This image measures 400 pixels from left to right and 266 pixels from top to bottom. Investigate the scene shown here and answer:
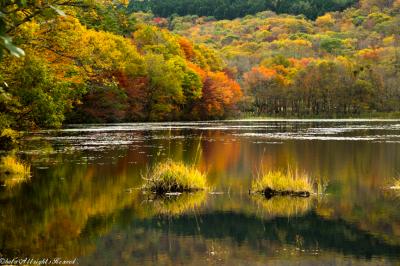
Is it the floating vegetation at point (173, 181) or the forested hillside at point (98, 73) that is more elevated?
the forested hillside at point (98, 73)

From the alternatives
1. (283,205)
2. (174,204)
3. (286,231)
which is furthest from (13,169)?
(286,231)

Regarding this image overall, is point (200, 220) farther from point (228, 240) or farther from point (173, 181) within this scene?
point (173, 181)

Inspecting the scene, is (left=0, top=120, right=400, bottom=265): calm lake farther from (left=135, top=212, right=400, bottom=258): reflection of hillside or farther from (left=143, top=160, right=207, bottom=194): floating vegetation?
(left=143, top=160, right=207, bottom=194): floating vegetation

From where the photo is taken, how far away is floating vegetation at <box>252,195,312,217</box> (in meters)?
18.1

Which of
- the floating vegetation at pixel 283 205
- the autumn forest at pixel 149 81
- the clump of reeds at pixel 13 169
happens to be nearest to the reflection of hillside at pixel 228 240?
the floating vegetation at pixel 283 205

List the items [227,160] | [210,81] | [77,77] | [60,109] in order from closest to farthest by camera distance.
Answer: [60,109] → [227,160] → [77,77] → [210,81]

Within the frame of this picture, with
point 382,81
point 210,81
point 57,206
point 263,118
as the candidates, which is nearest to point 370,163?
point 57,206

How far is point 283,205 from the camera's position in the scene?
1945cm

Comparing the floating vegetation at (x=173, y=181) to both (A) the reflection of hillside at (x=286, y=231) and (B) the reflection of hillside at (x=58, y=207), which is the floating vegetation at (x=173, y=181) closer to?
(B) the reflection of hillside at (x=58, y=207)

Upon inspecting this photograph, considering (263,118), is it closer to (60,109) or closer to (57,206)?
(60,109)

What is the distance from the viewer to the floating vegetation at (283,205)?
18.1m

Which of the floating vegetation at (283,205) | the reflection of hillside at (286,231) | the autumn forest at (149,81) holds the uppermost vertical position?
the autumn forest at (149,81)

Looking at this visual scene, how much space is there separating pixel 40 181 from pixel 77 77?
14294 millimetres

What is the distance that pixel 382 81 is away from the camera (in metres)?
144
